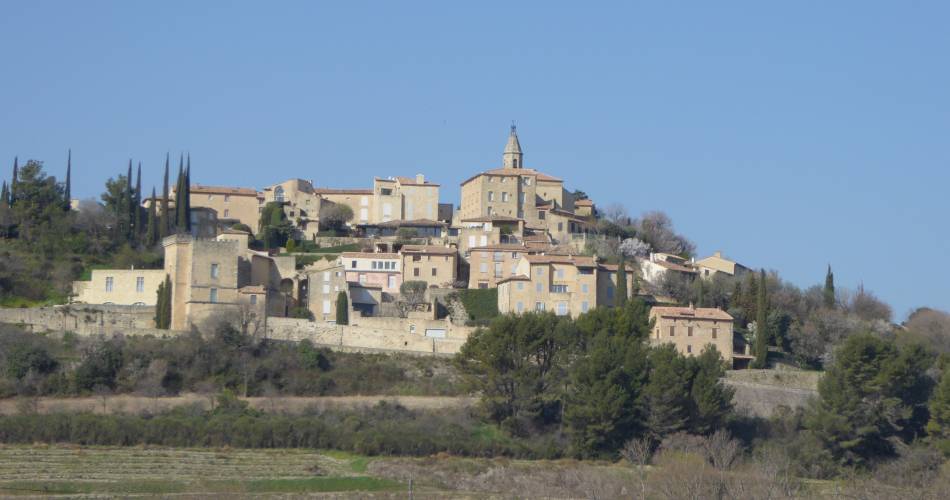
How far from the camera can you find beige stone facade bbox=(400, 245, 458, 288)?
79562 mm

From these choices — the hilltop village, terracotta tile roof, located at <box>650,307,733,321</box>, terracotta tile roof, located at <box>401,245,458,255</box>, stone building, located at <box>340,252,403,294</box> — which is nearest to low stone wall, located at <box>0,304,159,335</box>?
the hilltop village

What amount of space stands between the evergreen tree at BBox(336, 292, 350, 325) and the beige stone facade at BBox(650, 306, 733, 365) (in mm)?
12008

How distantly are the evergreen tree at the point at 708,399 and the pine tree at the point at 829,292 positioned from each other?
1597cm

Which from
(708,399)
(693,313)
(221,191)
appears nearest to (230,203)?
(221,191)

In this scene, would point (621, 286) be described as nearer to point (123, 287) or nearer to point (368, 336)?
point (368, 336)

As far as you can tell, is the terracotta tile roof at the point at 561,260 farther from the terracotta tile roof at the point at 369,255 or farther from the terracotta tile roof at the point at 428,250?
the terracotta tile roof at the point at 369,255

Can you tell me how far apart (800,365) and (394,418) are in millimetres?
17727

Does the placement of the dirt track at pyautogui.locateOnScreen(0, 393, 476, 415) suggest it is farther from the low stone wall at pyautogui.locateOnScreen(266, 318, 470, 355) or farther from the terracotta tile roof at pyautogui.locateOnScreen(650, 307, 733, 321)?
the terracotta tile roof at pyautogui.locateOnScreen(650, 307, 733, 321)

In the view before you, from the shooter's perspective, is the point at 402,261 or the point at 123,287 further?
the point at 402,261

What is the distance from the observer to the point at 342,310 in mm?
74375

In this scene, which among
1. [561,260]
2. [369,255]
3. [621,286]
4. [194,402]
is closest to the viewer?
[194,402]

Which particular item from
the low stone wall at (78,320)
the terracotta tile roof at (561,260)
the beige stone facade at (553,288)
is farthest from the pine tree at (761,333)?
the low stone wall at (78,320)

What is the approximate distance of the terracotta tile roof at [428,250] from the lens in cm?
8019

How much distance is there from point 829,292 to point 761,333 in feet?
36.1
